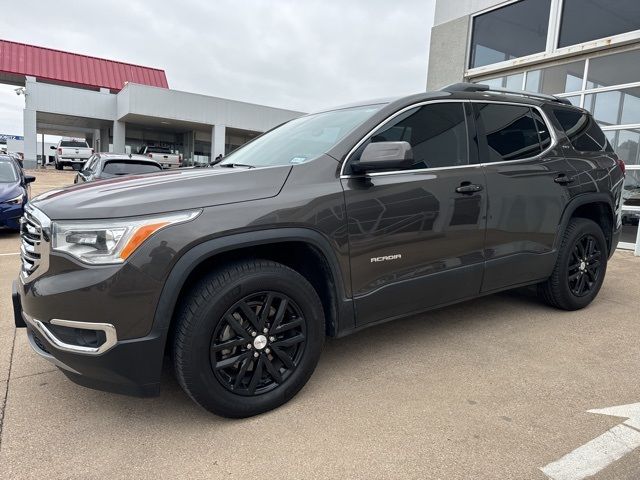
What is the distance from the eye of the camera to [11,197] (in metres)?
7.62

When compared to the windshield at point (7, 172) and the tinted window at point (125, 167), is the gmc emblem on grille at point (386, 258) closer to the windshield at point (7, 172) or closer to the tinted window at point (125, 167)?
the tinted window at point (125, 167)

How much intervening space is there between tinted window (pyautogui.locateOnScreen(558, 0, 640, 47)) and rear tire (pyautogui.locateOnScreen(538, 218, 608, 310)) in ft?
18.4

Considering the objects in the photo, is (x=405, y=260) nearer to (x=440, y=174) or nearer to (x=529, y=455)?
A: (x=440, y=174)

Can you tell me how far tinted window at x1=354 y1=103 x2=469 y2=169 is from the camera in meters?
2.92

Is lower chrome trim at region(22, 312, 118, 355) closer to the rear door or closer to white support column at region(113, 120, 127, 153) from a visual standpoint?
the rear door

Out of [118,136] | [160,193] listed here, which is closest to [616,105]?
[160,193]

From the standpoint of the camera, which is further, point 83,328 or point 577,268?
point 577,268

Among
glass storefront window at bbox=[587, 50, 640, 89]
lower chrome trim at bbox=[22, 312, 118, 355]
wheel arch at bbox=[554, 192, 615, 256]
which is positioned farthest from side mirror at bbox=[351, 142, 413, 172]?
glass storefront window at bbox=[587, 50, 640, 89]

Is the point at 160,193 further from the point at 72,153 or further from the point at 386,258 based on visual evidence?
the point at 72,153

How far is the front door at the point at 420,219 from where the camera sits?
2635mm

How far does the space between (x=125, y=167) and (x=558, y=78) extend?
8665 mm

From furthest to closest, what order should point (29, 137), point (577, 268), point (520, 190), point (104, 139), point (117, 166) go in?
point (104, 139) → point (29, 137) → point (117, 166) → point (577, 268) → point (520, 190)

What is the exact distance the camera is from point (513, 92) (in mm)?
3795

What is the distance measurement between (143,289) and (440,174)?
196cm
